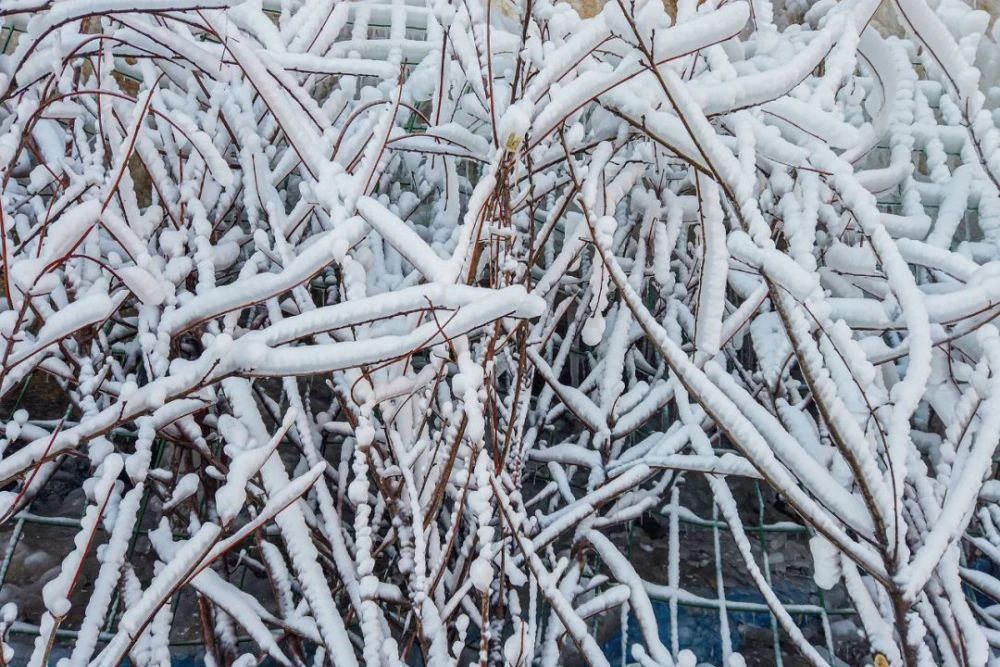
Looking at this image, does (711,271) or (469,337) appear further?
(469,337)

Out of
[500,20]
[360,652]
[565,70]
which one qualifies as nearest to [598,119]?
[565,70]

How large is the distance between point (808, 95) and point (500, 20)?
1.16m

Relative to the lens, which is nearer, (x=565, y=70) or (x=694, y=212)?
(x=565, y=70)

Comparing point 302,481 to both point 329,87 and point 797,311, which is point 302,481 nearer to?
point 797,311

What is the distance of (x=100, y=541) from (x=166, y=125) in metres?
1.17

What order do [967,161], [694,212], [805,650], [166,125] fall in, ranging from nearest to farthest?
[805,650]
[166,125]
[694,212]
[967,161]

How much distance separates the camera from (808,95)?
1848 millimetres

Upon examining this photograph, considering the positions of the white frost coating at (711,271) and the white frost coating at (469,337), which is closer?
the white frost coating at (469,337)

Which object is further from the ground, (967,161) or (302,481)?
(967,161)

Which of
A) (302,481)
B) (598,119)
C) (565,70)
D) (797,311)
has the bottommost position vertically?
(302,481)

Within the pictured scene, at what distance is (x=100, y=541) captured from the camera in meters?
1.89

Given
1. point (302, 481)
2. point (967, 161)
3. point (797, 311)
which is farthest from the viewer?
point (967, 161)

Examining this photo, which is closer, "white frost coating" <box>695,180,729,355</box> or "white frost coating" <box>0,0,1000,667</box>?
"white frost coating" <box>0,0,1000,667</box>

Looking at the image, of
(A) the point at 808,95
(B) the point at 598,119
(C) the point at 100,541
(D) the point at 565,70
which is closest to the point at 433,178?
(B) the point at 598,119
